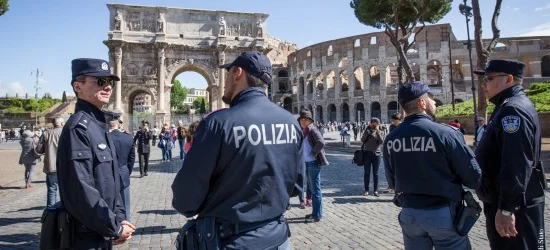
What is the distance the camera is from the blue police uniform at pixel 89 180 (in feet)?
6.98

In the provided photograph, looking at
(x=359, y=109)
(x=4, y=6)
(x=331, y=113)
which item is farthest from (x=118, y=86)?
(x=359, y=109)

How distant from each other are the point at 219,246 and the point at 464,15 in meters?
17.2

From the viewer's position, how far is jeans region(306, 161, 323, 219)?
585cm

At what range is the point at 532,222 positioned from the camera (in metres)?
2.58

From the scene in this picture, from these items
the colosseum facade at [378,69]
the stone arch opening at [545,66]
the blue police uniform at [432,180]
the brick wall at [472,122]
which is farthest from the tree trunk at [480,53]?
the stone arch opening at [545,66]

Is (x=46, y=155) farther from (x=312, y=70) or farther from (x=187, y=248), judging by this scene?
(x=312, y=70)

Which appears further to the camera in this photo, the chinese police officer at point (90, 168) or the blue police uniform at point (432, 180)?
the blue police uniform at point (432, 180)

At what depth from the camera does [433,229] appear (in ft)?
8.00

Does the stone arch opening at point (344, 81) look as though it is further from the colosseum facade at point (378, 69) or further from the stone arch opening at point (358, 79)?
the stone arch opening at point (358, 79)

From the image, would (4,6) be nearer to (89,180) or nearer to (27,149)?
(27,149)

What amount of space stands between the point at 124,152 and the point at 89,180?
315cm

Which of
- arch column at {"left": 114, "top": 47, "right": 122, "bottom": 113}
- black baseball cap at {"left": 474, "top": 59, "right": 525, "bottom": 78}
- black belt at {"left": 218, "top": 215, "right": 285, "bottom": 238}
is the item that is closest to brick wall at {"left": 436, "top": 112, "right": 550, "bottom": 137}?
black baseball cap at {"left": 474, "top": 59, "right": 525, "bottom": 78}

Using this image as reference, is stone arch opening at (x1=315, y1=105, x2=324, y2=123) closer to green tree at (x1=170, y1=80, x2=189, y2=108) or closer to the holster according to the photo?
green tree at (x1=170, y1=80, x2=189, y2=108)

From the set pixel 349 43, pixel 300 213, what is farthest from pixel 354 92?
pixel 300 213
